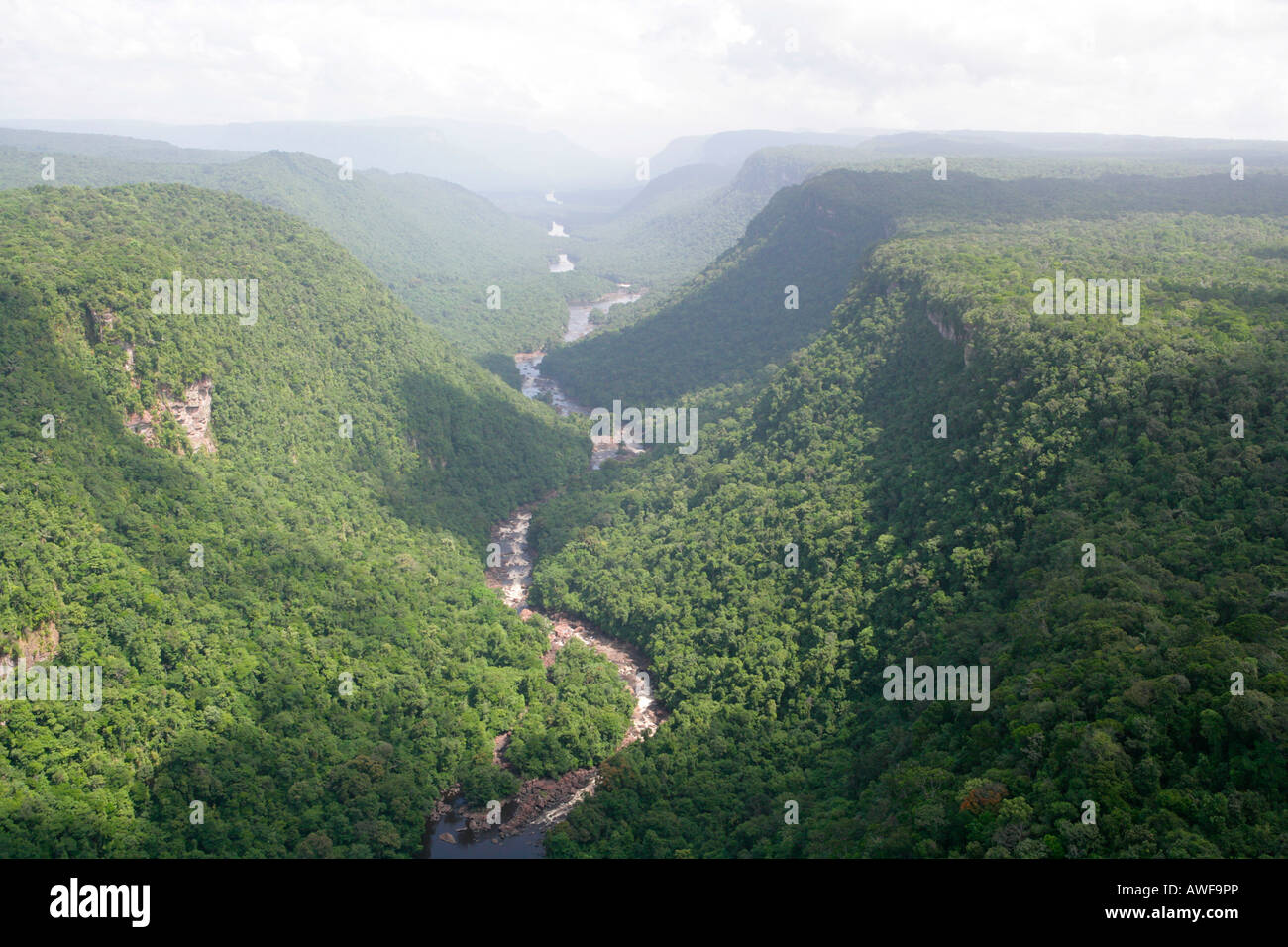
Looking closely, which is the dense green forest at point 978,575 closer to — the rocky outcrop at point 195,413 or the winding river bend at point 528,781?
the winding river bend at point 528,781

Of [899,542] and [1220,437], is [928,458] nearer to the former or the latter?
[899,542]

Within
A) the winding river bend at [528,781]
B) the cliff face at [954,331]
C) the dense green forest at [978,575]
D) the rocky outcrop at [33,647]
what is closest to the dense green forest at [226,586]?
the rocky outcrop at [33,647]

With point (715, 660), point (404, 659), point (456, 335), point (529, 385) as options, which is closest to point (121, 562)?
point (404, 659)

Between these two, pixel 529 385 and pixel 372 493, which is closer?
pixel 372 493

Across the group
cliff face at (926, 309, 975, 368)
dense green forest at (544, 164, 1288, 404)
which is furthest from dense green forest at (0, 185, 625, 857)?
dense green forest at (544, 164, 1288, 404)

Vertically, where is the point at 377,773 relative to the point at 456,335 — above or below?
below

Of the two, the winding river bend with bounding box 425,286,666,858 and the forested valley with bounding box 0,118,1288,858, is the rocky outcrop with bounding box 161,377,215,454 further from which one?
the winding river bend with bounding box 425,286,666,858

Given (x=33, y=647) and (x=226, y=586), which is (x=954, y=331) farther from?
(x=33, y=647)
